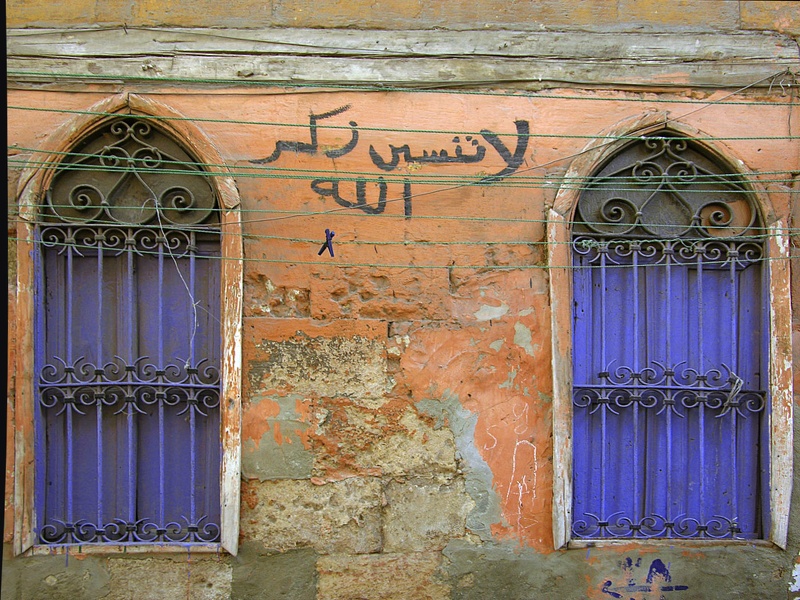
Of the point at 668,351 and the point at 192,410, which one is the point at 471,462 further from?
the point at 192,410

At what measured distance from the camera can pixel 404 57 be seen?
3496 mm

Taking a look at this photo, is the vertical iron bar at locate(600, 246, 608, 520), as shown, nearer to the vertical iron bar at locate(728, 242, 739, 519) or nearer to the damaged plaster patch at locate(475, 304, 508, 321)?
the damaged plaster patch at locate(475, 304, 508, 321)

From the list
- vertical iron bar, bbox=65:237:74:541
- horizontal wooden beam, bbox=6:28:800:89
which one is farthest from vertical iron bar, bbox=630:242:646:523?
vertical iron bar, bbox=65:237:74:541

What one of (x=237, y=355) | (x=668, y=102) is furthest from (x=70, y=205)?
(x=668, y=102)

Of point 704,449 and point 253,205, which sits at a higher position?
point 253,205

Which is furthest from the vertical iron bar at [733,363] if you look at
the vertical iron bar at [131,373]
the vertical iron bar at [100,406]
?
the vertical iron bar at [100,406]

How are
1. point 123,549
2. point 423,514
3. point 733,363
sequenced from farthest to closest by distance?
point 733,363 → point 423,514 → point 123,549

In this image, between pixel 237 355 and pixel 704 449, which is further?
pixel 704 449

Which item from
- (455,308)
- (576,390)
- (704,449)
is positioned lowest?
(704,449)

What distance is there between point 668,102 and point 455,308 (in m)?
1.54

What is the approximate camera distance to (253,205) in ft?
11.2

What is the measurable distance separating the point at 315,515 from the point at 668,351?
197 centimetres

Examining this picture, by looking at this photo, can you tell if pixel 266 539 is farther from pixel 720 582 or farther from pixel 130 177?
pixel 720 582

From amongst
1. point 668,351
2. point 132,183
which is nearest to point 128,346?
point 132,183
